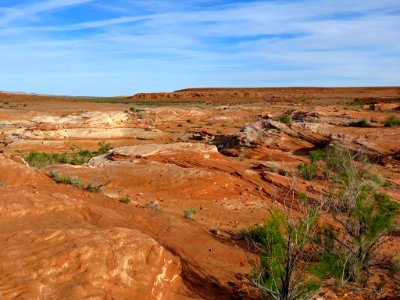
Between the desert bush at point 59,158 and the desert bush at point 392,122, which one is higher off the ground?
the desert bush at point 392,122

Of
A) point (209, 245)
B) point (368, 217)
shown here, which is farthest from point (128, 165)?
point (368, 217)

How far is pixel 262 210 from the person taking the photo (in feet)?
37.4

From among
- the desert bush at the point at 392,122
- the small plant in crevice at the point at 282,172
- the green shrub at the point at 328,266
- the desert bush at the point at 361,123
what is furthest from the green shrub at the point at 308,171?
the desert bush at the point at 392,122

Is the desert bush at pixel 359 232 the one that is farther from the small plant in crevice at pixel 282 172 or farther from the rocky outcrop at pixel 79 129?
the rocky outcrop at pixel 79 129

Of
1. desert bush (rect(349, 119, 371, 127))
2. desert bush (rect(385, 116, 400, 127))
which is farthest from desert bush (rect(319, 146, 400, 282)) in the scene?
desert bush (rect(385, 116, 400, 127))

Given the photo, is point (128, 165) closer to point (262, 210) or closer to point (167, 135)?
point (262, 210)

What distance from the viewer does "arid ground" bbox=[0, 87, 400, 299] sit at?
17.5 feet

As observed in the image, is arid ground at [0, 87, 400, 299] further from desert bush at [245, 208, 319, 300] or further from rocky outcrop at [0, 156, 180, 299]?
desert bush at [245, 208, 319, 300]

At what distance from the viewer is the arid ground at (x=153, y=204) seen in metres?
5.32

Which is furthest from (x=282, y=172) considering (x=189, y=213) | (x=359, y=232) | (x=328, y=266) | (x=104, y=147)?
(x=104, y=147)

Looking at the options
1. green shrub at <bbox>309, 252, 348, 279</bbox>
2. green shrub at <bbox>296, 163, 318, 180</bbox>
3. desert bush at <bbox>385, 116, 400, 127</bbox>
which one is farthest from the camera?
desert bush at <bbox>385, 116, 400, 127</bbox>

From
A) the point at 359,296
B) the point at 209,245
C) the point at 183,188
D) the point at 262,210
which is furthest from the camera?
the point at 183,188

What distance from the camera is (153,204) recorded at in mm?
10234

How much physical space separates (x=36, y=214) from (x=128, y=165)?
746 cm
